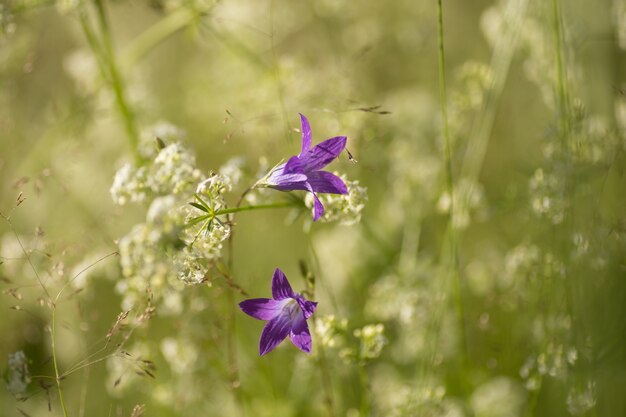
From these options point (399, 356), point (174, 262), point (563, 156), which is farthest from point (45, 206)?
point (563, 156)

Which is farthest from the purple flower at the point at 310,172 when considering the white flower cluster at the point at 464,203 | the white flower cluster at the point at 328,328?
the white flower cluster at the point at 464,203

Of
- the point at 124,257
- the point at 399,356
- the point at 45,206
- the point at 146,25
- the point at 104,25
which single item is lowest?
the point at 399,356

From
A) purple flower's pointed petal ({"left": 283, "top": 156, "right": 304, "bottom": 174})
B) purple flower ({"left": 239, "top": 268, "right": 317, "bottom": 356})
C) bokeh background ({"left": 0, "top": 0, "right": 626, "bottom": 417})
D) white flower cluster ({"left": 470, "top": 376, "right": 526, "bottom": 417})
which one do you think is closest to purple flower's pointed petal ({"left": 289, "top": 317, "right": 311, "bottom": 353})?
purple flower ({"left": 239, "top": 268, "right": 317, "bottom": 356})

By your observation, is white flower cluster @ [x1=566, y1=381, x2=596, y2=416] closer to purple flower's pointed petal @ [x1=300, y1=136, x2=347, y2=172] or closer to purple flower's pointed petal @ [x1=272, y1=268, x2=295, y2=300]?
purple flower's pointed petal @ [x1=272, y1=268, x2=295, y2=300]

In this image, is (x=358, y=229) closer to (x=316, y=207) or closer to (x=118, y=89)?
(x=118, y=89)

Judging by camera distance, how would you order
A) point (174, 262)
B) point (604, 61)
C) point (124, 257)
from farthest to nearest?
1. point (604, 61)
2. point (124, 257)
3. point (174, 262)

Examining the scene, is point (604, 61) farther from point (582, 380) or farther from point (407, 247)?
point (582, 380)
